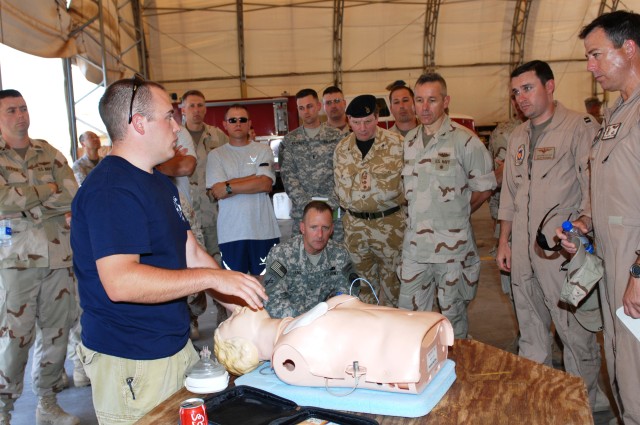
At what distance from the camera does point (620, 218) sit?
2537 millimetres

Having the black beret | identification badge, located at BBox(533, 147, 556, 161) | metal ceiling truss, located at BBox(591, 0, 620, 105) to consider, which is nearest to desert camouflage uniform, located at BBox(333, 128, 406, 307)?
the black beret

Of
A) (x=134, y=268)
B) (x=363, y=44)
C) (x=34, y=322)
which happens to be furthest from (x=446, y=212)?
(x=363, y=44)

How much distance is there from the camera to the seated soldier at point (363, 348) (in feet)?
5.58

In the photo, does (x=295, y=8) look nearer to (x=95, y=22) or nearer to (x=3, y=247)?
(x=95, y=22)

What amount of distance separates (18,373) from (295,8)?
50.0 ft

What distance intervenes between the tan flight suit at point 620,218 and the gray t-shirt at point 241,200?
9.14ft

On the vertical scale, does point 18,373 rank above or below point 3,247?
below

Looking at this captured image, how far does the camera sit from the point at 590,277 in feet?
8.61

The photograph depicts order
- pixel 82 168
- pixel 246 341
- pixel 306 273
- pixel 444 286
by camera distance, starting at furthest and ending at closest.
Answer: pixel 82 168 → pixel 444 286 → pixel 306 273 → pixel 246 341

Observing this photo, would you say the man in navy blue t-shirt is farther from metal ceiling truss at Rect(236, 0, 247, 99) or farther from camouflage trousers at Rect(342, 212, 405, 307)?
metal ceiling truss at Rect(236, 0, 247, 99)

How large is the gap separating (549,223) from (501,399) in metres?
1.75

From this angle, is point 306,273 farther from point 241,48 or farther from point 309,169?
point 241,48

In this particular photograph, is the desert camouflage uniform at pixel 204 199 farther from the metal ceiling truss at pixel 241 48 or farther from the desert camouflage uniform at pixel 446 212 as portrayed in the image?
the metal ceiling truss at pixel 241 48

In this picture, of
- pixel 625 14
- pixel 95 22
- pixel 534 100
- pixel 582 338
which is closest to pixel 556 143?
pixel 534 100
